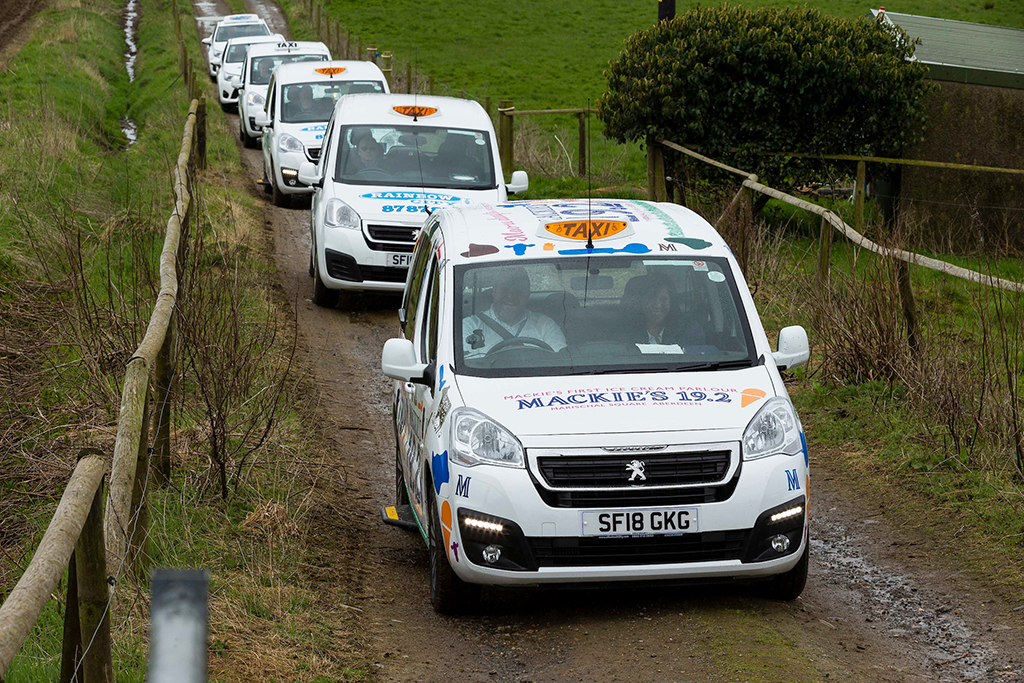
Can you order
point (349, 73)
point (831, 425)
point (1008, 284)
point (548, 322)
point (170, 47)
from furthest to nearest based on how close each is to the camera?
point (170, 47), point (349, 73), point (831, 425), point (1008, 284), point (548, 322)

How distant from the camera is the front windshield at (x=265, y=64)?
25255 millimetres

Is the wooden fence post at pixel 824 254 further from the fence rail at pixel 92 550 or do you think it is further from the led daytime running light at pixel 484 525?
the fence rail at pixel 92 550

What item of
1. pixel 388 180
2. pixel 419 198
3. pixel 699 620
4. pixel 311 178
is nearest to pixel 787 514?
pixel 699 620

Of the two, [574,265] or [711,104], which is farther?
[711,104]

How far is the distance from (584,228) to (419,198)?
636 cm

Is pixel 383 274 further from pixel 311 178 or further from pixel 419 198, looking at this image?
pixel 311 178

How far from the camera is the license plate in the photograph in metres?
5.38

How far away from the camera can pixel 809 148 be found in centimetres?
1561

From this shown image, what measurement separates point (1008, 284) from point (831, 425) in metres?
2.06

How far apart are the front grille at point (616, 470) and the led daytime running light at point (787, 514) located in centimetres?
Answer: 35

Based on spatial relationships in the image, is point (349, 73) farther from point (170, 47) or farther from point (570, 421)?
point (170, 47)

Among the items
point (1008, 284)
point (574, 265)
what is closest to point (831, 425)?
point (1008, 284)

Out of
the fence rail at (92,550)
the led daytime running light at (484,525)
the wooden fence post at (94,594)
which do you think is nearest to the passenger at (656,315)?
the led daytime running light at (484,525)

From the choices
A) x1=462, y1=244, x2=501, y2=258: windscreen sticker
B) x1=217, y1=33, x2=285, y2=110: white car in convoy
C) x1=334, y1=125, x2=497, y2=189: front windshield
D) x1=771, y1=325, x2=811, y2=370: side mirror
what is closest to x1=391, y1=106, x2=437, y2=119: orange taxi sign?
x1=334, y1=125, x2=497, y2=189: front windshield
